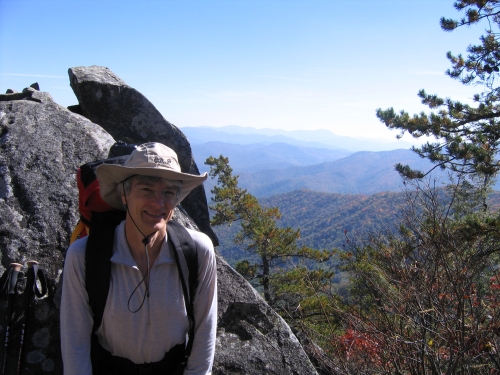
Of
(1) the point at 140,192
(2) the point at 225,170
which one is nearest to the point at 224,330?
(1) the point at 140,192

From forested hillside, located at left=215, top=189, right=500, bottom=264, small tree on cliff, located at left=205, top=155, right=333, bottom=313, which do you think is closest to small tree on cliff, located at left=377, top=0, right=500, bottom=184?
small tree on cliff, located at left=205, top=155, right=333, bottom=313

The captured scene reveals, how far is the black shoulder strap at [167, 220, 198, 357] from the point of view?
Answer: 2291 millimetres

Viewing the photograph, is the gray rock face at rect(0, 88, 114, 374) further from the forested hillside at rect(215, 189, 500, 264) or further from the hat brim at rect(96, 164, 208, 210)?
the forested hillside at rect(215, 189, 500, 264)

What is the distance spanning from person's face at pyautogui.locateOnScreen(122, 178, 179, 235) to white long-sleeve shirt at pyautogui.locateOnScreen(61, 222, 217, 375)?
15 cm

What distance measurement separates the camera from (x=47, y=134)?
4477 millimetres

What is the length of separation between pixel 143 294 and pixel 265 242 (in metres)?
14.3

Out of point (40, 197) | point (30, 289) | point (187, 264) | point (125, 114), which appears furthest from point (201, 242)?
point (125, 114)

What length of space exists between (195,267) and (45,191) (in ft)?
8.02

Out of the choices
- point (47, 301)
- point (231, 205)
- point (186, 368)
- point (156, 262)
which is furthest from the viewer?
point (231, 205)

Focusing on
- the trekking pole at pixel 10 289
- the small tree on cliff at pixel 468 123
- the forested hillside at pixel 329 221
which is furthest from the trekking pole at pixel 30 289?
the forested hillside at pixel 329 221

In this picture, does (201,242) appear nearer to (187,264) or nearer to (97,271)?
(187,264)

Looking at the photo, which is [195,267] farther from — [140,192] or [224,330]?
[224,330]

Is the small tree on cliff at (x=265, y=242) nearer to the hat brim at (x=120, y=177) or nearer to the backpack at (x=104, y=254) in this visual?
the backpack at (x=104, y=254)

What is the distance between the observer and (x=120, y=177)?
2.40m
